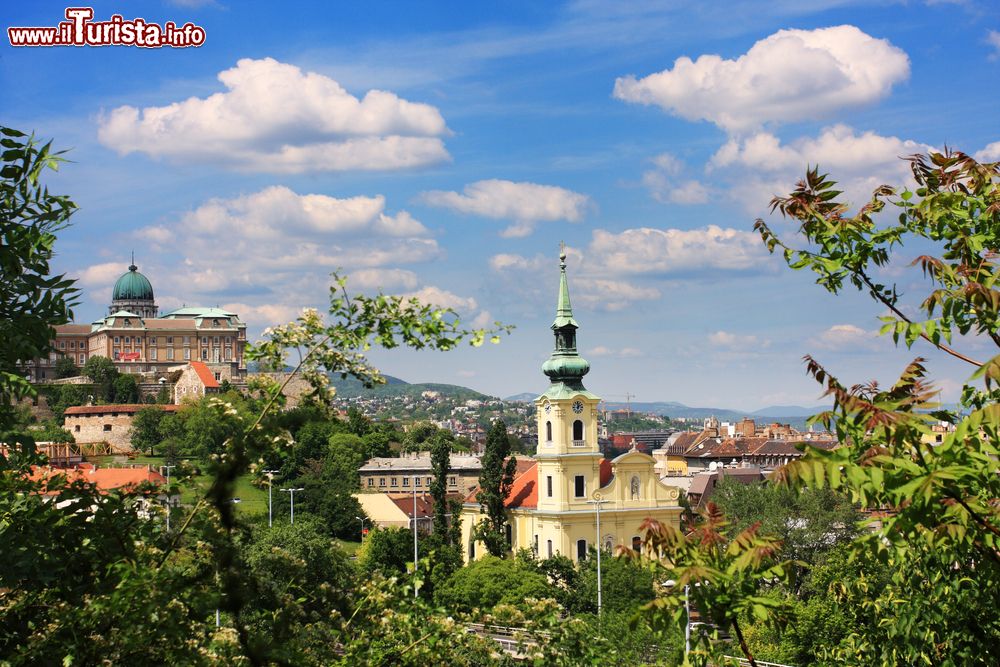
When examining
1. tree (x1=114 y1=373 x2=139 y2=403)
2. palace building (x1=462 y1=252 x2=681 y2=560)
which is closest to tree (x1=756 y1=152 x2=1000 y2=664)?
palace building (x1=462 y1=252 x2=681 y2=560)

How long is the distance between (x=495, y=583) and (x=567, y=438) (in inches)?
736

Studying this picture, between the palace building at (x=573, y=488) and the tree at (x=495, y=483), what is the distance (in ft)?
10.5

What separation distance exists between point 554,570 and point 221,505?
189ft

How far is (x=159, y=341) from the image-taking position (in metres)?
180

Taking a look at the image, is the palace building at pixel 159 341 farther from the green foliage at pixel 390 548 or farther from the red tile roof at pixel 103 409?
the green foliage at pixel 390 548

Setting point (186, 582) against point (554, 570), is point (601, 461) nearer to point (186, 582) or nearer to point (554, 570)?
point (554, 570)

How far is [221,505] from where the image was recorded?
6.91 metres

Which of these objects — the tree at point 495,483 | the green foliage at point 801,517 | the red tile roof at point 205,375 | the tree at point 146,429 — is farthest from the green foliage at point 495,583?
the red tile roof at point 205,375

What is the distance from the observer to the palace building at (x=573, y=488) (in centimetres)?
7294

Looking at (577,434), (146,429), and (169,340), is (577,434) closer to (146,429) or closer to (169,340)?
(146,429)

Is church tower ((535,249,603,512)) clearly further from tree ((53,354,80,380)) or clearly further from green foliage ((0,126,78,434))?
tree ((53,354,80,380))

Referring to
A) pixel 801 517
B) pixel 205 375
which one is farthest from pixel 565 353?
pixel 205 375

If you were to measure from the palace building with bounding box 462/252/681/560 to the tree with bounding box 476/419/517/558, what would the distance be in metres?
3.19

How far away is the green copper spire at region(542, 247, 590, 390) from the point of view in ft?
251
